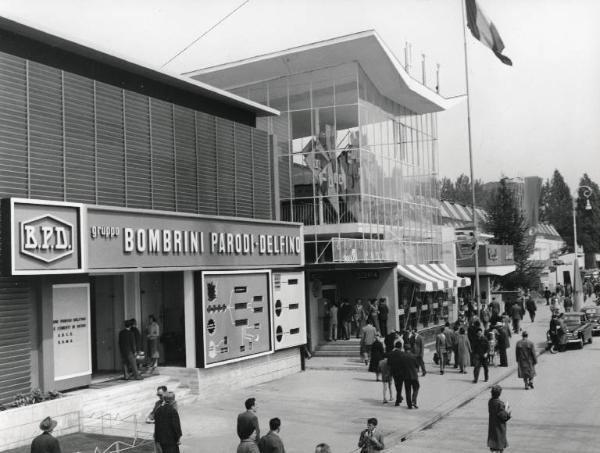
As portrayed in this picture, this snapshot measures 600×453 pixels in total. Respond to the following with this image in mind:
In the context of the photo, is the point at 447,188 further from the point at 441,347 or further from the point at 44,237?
the point at 44,237

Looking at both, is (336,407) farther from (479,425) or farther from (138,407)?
(138,407)

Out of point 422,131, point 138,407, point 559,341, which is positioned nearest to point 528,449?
point 138,407

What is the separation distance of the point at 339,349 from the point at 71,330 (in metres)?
13.5

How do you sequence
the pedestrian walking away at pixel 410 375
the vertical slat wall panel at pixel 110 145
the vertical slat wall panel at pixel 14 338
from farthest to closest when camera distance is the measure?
the vertical slat wall panel at pixel 110 145 < the pedestrian walking away at pixel 410 375 < the vertical slat wall panel at pixel 14 338

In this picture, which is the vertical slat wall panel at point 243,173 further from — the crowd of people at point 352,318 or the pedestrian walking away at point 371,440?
the pedestrian walking away at point 371,440

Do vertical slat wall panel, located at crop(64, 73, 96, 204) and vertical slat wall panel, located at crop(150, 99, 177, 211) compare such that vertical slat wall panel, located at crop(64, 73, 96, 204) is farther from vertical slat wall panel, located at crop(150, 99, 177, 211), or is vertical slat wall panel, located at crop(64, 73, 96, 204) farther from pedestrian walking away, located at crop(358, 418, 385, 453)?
pedestrian walking away, located at crop(358, 418, 385, 453)

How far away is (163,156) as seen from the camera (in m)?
19.3

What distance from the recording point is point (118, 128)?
1777 centimetres

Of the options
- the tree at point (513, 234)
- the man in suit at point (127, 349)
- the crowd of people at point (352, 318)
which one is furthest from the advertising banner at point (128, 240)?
the tree at point (513, 234)

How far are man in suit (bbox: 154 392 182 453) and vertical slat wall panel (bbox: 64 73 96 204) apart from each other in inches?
285

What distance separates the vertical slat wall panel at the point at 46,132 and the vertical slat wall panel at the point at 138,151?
7.68 feet

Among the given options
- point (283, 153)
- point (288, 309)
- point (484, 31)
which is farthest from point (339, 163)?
point (484, 31)

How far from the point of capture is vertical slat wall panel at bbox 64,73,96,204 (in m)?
16.2

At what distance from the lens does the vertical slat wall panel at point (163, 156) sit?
19.0 metres
